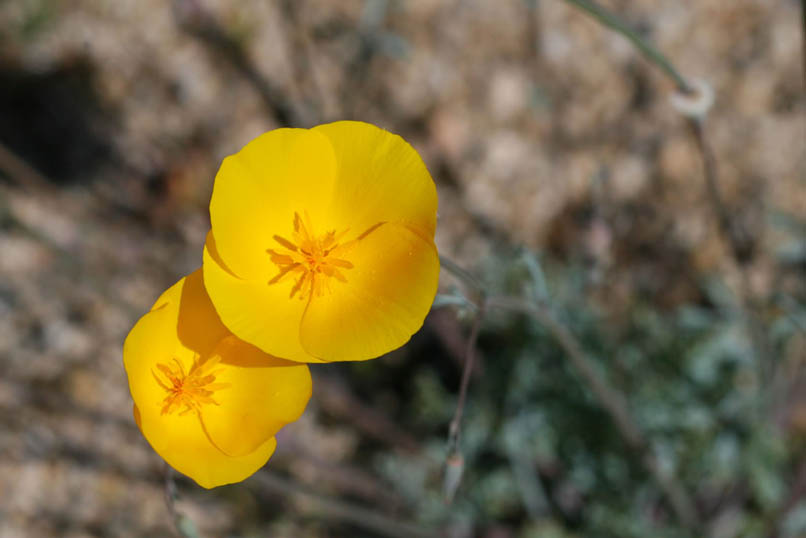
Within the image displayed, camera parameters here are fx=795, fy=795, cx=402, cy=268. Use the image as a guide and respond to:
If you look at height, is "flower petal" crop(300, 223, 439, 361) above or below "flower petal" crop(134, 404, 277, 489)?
above

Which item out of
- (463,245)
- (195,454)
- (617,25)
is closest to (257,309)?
(195,454)

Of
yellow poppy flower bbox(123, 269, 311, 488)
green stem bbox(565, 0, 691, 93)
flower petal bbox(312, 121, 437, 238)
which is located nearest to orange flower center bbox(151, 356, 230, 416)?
yellow poppy flower bbox(123, 269, 311, 488)

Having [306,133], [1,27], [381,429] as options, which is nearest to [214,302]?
[306,133]

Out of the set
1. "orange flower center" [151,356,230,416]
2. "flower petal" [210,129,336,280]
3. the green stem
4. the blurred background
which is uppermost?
the green stem

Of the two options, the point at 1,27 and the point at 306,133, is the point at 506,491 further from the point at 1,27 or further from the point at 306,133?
the point at 1,27

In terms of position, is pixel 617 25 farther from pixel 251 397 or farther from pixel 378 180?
pixel 251 397

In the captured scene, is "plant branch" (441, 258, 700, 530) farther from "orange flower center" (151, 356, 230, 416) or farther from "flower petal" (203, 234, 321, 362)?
"orange flower center" (151, 356, 230, 416)

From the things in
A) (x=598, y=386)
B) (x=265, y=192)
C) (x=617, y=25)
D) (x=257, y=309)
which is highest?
(x=617, y=25)

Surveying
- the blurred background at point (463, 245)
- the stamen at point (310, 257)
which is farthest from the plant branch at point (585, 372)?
the blurred background at point (463, 245)
